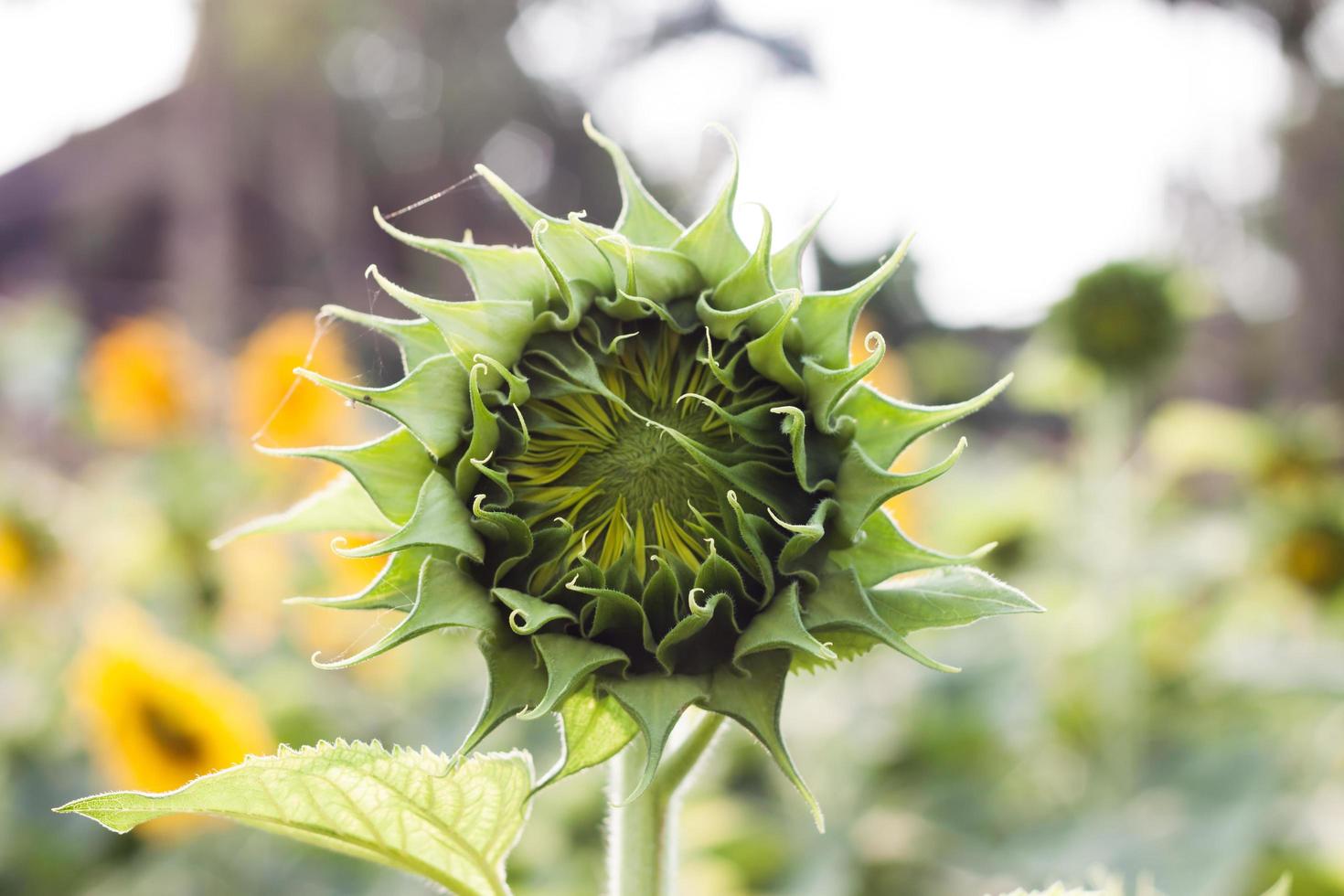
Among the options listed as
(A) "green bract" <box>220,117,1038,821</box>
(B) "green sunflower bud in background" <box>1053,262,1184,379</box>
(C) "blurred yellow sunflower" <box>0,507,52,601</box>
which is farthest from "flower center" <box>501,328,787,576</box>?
(C) "blurred yellow sunflower" <box>0,507,52,601</box>

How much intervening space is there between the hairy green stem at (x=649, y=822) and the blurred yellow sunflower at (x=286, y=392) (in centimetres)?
147

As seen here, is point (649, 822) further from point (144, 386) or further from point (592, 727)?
point (144, 386)

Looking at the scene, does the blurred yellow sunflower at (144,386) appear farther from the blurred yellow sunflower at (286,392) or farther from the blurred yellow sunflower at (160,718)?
the blurred yellow sunflower at (160,718)

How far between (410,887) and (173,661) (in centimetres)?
41

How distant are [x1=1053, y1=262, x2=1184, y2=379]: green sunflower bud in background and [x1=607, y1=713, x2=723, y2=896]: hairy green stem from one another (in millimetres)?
1432

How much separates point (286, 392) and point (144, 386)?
567 mm

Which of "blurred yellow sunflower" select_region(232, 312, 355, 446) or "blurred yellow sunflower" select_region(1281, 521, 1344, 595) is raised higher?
"blurred yellow sunflower" select_region(232, 312, 355, 446)

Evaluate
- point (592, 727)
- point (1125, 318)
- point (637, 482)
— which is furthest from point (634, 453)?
point (1125, 318)

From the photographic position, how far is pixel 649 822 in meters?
0.54

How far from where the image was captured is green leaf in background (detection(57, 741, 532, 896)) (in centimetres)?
47

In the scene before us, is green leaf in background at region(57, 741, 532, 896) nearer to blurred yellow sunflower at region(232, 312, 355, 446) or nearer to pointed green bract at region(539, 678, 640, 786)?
pointed green bract at region(539, 678, 640, 786)

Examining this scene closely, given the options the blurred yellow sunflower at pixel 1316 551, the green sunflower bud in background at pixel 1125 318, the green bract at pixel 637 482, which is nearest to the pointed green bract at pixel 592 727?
the green bract at pixel 637 482

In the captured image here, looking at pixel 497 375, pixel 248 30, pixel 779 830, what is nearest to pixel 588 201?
pixel 248 30

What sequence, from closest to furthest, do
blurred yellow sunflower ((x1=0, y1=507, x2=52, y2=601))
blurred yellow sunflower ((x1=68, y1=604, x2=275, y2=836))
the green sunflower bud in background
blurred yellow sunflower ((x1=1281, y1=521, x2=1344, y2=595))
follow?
blurred yellow sunflower ((x1=68, y1=604, x2=275, y2=836)) < the green sunflower bud in background < blurred yellow sunflower ((x1=1281, y1=521, x2=1344, y2=595)) < blurred yellow sunflower ((x1=0, y1=507, x2=52, y2=601))
